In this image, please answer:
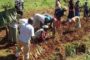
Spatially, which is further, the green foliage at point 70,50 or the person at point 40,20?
the person at point 40,20

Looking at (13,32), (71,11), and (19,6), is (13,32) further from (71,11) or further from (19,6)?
(71,11)

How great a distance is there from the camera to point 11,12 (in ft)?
63.7

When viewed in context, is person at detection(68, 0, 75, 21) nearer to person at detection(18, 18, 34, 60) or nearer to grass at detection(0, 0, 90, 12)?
grass at detection(0, 0, 90, 12)

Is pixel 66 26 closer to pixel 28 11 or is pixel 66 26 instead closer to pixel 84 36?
pixel 84 36

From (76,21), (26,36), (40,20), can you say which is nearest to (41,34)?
(40,20)

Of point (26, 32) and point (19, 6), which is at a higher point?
point (26, 32)

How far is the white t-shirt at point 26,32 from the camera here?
1434 cm

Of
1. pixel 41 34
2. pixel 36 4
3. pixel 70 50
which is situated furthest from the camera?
pixel 36 4

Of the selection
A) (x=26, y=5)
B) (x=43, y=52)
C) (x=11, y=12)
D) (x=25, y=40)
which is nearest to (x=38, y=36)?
(x=43, y=52)

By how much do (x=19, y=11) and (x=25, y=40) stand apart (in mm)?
5126

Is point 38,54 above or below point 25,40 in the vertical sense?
below

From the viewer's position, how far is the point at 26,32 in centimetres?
1443

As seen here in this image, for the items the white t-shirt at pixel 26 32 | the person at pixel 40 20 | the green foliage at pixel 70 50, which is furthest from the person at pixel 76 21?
the white t-shirt at pixel 26 32

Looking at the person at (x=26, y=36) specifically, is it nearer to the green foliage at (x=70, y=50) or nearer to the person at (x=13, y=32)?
the person at (x=13, y=32)
